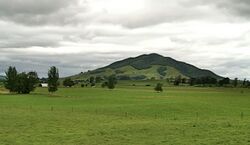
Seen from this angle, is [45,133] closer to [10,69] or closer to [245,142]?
[245,142]

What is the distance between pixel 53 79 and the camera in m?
167

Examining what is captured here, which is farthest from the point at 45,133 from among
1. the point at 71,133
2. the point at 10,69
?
the point at 10,69

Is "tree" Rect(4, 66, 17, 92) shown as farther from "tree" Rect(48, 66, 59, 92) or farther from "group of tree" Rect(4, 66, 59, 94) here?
"tree" Rect(48, 66, 59, 92)

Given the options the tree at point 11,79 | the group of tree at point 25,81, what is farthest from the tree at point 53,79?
the tree at point 11,79

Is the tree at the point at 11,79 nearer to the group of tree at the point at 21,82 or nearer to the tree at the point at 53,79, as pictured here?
the group of tree at the point at 21,82

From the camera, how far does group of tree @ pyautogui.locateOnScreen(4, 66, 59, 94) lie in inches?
6565

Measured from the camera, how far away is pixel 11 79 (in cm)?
17688

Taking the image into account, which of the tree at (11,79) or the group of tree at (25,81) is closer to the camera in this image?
the group of tree at (25,81)

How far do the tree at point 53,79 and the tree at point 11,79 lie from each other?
18.5 m

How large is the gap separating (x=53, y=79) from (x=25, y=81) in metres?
15.2

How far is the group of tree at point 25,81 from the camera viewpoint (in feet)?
547

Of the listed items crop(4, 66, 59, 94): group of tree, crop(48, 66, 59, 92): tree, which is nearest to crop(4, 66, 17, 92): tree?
crop(4, 66, 59, 94): group of tree

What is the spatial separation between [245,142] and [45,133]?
65.4ft

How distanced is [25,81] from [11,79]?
8.63 metres
